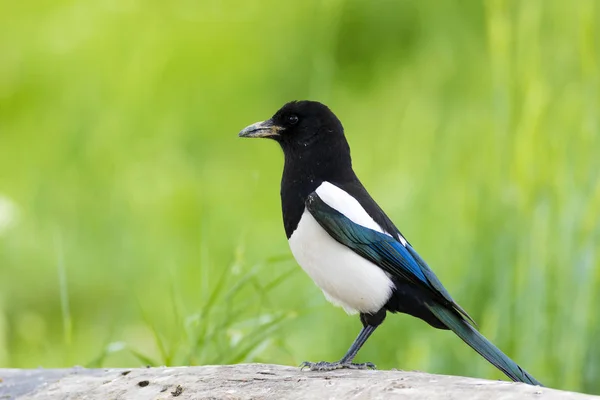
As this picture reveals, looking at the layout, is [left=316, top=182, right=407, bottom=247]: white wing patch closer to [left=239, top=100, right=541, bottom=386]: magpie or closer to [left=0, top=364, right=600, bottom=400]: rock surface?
[left=239, top=100, right=541, bottom=386]: magpie

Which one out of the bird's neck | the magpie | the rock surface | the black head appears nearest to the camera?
the rock surface

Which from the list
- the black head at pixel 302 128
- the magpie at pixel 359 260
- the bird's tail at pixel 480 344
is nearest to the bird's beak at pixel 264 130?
the black head at pixel 302 128

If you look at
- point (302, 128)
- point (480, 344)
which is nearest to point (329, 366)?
point (480, 344)

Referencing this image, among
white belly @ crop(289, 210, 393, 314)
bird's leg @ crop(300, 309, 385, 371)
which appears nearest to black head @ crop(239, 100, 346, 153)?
white belly @ crop(289, 210, 393, 314)

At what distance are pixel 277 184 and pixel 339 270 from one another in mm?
3002

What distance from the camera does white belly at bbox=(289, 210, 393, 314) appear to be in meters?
2.85

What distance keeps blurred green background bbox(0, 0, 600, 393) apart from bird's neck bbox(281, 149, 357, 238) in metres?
0.35

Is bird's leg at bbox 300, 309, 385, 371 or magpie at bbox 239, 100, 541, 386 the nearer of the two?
bird's leg at bbox 300, 309, 385, 371

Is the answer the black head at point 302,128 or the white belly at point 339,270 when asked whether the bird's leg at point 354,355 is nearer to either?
the white belly at point 339,270

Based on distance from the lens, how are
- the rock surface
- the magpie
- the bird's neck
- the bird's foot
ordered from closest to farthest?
the rock surface < the bird's foot < the magpie < the bird's neck

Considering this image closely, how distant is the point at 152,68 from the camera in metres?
6.39

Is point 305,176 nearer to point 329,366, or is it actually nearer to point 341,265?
point 341,265

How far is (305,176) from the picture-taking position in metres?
3.03

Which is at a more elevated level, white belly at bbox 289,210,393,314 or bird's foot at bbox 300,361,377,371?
white belly at bbox 289,210,393,314
